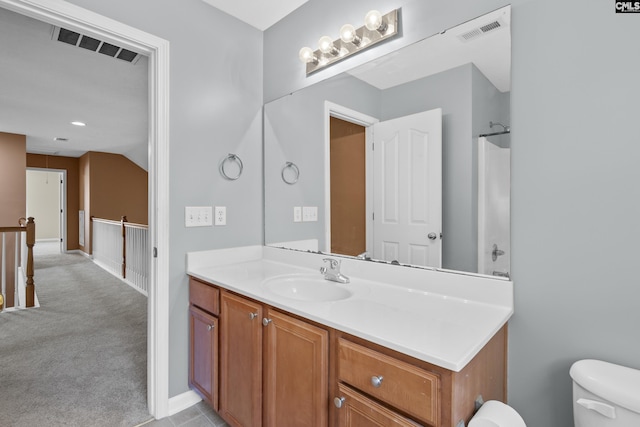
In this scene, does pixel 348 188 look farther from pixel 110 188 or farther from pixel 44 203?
pixel 44 203

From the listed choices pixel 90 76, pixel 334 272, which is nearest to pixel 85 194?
pixel 90 76

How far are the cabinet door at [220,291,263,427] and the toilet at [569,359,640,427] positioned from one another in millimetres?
1111

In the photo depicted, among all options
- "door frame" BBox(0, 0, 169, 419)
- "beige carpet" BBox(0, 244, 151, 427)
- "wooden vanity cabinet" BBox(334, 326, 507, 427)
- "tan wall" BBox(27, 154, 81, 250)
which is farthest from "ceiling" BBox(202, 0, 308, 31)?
"tan wall" BBox(27, 154, 81, 250)

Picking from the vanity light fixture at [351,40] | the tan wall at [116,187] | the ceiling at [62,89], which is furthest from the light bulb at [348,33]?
the tan wall at [116,187]

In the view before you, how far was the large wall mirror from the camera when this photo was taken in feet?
4.03

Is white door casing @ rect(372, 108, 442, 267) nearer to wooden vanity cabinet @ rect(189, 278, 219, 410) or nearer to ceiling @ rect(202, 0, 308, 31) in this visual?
wooden vanity cabinet @ rect(189, 278, 219, 410)

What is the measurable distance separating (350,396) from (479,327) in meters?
0.47

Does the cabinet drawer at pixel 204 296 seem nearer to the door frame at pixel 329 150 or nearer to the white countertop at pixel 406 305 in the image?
the white countertop at pixel 406 305

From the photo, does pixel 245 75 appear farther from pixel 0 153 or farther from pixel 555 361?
pixel 0 153

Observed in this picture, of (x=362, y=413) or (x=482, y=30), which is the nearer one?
(x=362, y=413)

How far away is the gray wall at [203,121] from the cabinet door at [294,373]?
813 millimetres

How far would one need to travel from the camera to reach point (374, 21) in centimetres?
146

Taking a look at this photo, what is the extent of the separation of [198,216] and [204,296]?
480mm

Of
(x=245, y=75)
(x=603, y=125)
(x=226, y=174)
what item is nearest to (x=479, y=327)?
(x=603, y=125)
